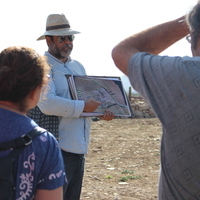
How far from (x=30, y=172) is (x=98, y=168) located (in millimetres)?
7661

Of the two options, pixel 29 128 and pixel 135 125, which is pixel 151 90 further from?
pixel 135 125

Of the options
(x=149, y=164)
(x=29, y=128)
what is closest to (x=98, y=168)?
(x=149, y=164)

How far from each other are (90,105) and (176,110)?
7.35 ft

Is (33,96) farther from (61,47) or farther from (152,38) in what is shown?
(61,47)

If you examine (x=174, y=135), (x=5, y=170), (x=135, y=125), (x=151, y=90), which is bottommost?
(x=135, y=125)

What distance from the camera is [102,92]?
446 centimetres

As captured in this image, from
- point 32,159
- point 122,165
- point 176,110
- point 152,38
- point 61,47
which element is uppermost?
point 152,38

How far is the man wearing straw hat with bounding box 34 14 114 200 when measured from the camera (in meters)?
4.24

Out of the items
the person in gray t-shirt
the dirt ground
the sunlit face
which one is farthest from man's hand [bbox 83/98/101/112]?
the dirt ground

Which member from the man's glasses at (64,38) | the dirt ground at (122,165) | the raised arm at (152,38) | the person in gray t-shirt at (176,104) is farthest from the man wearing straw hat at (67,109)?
the dirt ground at (122,165)

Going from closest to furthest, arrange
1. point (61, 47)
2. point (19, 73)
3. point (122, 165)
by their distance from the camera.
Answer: point (19, 73)
point (61, 47)
point (122, 165)

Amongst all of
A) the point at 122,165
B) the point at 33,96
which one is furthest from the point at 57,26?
the point at 122,165

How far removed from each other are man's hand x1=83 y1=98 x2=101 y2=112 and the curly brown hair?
1896 millimetres

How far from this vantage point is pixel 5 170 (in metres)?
2.32
